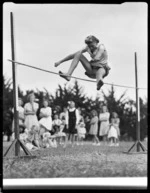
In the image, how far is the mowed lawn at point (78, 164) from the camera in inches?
266

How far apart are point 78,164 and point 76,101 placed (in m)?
0.98

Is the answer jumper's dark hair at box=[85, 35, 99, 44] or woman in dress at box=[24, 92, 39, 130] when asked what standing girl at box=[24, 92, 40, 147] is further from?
jumper's dark hair at box=[85, 35, 99, 44]

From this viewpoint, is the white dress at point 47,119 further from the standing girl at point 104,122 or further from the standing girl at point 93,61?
the standing girl at point 104,122

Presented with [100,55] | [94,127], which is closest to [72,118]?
[94,127]

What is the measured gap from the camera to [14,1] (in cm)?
686

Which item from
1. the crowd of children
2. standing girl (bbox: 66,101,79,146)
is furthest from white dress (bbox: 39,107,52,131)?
standing girl (bbox: 66,101,79,146)

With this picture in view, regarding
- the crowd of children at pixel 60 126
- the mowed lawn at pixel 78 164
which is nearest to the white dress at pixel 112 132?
the crowd of children at pixel 60 126

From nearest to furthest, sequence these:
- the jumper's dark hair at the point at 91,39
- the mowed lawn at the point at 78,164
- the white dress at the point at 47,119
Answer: the mowed lawn at the point at 78,164 < the jumper's dark hair at the point at 91,39 < the white dress at the point at 47,119

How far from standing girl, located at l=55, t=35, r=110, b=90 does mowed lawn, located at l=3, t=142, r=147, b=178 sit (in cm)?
103

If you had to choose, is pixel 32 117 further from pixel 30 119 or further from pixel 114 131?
pixel 114 131

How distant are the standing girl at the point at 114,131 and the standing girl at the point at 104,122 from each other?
68 millimetres

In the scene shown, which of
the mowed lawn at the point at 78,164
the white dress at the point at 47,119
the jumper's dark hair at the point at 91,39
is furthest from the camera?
the white dress at the point at 47,119

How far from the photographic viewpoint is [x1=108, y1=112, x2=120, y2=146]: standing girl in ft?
23.5

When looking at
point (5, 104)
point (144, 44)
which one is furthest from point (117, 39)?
point (5, 104)
